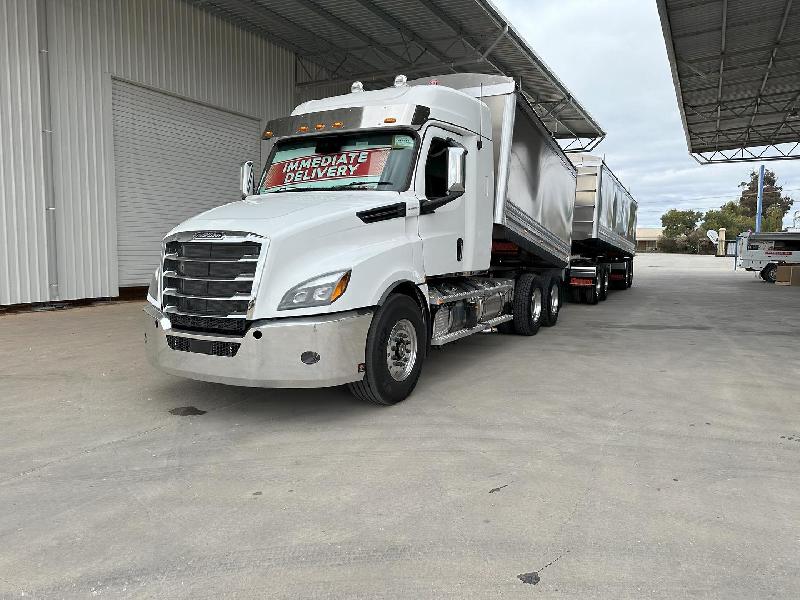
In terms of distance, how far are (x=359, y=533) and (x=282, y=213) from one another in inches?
111

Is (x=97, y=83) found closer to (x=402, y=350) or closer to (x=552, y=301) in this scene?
(x=552, y=301)

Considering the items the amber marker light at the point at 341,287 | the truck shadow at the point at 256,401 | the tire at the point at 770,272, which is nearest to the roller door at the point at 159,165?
the truck shadow at the point at 256,401

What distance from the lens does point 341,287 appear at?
185 inches

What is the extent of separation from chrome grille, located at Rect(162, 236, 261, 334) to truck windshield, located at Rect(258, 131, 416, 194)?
1.51 meters

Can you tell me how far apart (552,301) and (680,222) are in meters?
88.1

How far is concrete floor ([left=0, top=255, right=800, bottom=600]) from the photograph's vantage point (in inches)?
107

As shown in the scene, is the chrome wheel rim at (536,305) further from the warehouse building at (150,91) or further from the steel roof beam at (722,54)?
the steel roof beam at (722,54)

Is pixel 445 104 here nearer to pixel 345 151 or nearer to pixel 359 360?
pixel 345 151

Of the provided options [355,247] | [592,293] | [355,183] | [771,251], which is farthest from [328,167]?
[771,251]

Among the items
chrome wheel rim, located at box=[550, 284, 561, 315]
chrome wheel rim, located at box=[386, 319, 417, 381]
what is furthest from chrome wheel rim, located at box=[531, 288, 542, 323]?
chrome wheel rim, located at box=[386, 319, 417, 381]

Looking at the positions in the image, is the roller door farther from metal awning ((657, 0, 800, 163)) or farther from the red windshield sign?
metal awning ((657, 0, 800, 163))

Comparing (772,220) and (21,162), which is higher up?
(772,220)

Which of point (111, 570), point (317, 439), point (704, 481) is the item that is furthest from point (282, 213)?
point (704, 481)

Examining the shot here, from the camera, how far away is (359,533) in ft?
10.2
